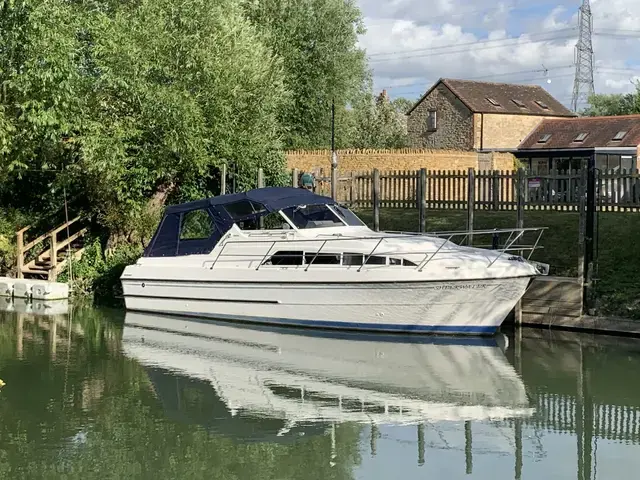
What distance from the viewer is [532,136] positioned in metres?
46.7

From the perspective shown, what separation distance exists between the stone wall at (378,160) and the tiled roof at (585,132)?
1180 centimetres

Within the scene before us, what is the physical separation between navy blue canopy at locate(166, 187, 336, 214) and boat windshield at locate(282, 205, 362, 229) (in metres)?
0.11

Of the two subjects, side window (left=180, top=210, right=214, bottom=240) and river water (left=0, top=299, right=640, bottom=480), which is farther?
side window (left=180, top=210, right=214, bottom=240)

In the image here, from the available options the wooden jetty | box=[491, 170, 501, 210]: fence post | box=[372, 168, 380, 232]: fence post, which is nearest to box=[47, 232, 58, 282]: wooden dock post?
the wooden jetty

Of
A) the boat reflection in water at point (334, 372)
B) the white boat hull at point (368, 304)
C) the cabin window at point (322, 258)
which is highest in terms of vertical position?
the cabin window at point (322, 258)

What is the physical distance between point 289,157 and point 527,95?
87.9 ft

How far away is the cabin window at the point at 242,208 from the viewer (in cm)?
1717

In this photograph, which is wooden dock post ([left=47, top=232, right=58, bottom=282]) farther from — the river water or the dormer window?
the dormer window

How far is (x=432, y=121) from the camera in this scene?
159ft

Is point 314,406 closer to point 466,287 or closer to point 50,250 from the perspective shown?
point 466,287

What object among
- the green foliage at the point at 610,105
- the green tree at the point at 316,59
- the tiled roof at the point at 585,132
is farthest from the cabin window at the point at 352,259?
the green foliage at the point at 610,105

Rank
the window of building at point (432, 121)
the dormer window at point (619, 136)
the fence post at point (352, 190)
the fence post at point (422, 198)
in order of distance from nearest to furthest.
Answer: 1. the fence post at point (422, 198)
2. the fence post at point (352, 190)
3. the dormer window at point (619, 136)
4. the window of building at point (432, 121)

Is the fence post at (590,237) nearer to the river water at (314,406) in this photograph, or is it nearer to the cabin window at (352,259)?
the river water at (314,406)

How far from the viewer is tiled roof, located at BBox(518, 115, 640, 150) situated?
41688mm
